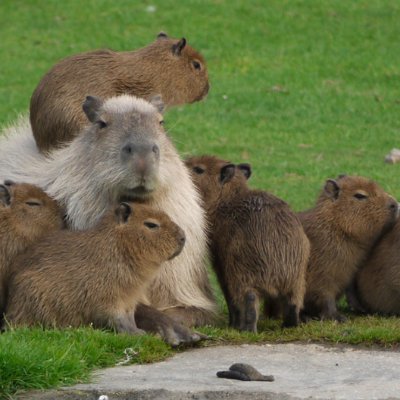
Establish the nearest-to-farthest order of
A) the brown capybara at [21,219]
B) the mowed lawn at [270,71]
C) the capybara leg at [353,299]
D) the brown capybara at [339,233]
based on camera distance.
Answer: the brown capybara at [21,219]
the brown capybara at [339,233]
the capybara leg at [353,299]
the mowed lawn at [270,71]

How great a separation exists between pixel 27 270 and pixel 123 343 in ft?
2.60

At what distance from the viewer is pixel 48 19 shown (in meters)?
20.6

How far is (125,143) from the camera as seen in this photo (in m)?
7.68

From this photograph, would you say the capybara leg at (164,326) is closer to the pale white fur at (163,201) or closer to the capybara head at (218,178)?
the pale white fur at (163,201)

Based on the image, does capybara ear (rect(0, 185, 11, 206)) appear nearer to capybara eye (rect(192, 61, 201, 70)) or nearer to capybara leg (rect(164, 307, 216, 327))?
capybara leg (rect(164, 307, 216, 327))

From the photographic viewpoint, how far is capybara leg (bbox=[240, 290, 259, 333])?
767 centimetres

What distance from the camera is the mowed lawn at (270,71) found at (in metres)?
15.0

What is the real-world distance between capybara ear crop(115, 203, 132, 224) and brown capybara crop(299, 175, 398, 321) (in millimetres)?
1347

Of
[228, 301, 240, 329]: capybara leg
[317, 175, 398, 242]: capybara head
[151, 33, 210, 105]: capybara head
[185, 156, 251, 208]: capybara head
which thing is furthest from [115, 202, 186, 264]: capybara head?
[151, 33, 210, 105]: capybara head

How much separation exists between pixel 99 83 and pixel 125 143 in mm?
1318

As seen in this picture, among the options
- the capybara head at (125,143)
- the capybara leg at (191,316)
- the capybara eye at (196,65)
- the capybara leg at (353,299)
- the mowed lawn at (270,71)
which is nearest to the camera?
the capybara head at (125,143)

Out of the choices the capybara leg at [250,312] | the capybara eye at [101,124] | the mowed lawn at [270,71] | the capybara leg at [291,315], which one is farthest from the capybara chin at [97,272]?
the mowed lawn at [270,71]

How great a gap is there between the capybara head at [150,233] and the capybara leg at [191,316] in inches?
22.3

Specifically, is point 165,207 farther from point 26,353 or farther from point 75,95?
point 26,353
